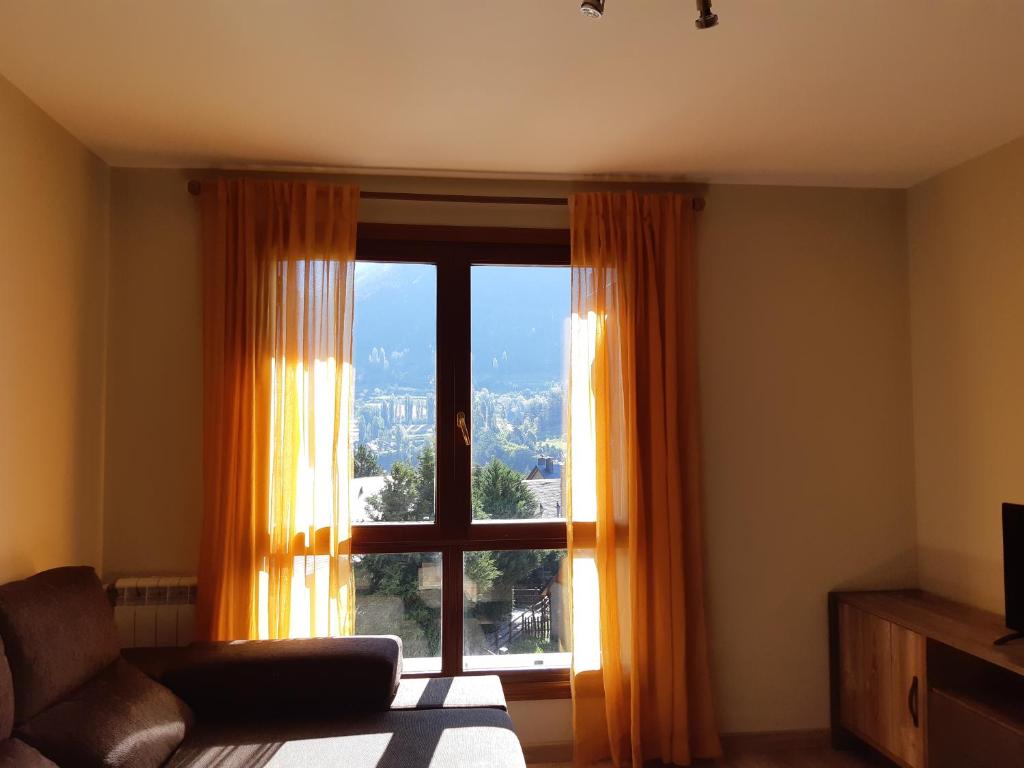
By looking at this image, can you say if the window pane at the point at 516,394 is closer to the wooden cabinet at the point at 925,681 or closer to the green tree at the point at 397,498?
the green tree at the point at 397,498

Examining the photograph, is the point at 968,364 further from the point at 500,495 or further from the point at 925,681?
the point at 500,495

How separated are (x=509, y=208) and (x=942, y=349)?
2057 mm

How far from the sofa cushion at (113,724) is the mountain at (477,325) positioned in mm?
1462

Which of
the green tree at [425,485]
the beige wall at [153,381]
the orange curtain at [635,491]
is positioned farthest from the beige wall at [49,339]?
the orange curtain at [635,491]

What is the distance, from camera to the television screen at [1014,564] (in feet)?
8.65

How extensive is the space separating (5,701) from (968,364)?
361cm

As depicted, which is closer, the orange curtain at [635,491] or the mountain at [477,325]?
the orange curtain at [635,491]

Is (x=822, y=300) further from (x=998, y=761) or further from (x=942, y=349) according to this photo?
(x=998, y=761)

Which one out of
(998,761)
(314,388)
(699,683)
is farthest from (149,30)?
(998,761)

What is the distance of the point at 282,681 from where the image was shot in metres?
2.51

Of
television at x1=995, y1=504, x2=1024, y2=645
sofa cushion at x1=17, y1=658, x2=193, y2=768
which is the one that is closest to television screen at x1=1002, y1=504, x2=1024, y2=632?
television at x1=995, y1=504, x2=1024, y2=645

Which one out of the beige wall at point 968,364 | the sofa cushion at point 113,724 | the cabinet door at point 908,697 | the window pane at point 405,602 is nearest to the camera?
the sofa cushion at point 113,724

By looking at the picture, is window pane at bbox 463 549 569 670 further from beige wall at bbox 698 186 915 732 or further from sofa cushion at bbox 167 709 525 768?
sofa cushion at bbox 167 709 525 768

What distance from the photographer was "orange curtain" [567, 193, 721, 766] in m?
3.20
